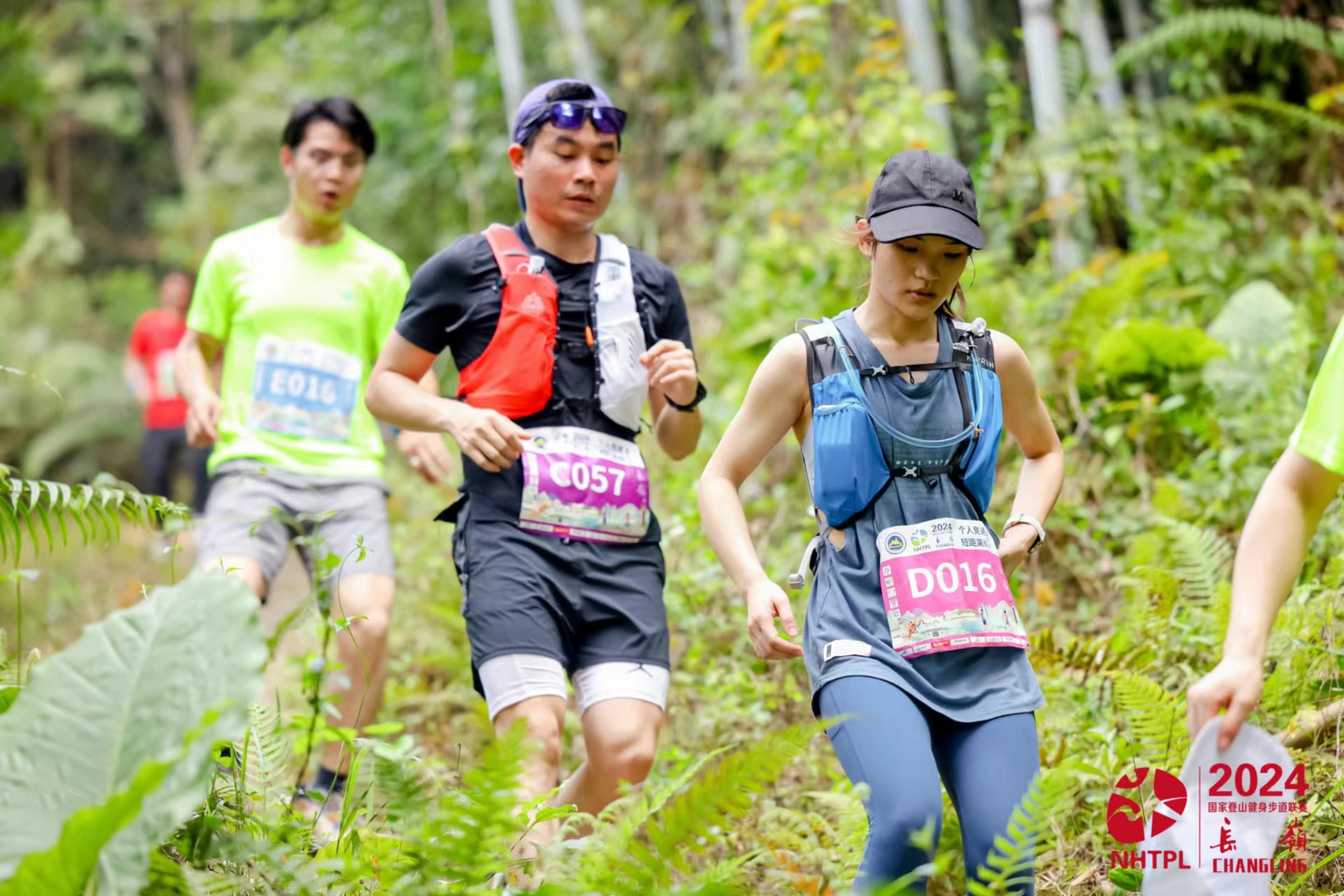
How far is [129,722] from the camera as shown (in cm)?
215

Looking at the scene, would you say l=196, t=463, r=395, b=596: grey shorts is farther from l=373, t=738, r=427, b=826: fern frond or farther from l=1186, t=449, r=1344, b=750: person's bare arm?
l=1186, t=449, r=1344, b=750: person's bare arm

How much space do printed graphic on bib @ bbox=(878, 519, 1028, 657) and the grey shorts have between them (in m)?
2.24

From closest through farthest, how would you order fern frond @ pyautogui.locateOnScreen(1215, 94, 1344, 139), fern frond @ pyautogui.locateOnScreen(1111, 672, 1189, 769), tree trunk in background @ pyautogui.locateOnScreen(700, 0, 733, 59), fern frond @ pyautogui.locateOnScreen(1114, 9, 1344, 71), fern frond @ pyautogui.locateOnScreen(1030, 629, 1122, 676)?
fern frond @ pyautogui.locateOnScreen(1111, 672, 1189, 769) < fern frond @ pyautogui.locateOnScreen(1030, 629, 1122, 676) < fern frond @ pyautogui.locateOnScreen(1215, 94, 1344, 139) < fern frond @ pyautogui.locateOnScreen(1114, 9, 1344, 71) < tree trunk in background @ pyautogui.locateOnScreen(700, 0, 733, 59)

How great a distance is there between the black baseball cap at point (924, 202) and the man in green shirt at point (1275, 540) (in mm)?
842

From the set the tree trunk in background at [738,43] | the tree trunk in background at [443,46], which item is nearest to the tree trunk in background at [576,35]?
the tree trunk in background at [738,43]

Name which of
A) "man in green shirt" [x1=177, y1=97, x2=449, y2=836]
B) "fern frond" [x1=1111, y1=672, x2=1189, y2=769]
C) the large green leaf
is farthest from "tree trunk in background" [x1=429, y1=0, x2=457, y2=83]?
the large green leaf

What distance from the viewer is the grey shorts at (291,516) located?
4512 mm

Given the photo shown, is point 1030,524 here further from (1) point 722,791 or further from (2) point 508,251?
(2) point 508,251

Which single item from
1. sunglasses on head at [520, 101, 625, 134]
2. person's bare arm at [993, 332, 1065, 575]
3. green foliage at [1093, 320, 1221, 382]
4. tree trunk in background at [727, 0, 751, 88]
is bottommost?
person's bare arm at [993, 332, 1065, 575]

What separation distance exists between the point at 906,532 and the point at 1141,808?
87cm

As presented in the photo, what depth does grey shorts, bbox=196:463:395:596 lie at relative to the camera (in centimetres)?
451

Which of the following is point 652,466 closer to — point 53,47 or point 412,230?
point 412,230

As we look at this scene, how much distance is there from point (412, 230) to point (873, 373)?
541 inches

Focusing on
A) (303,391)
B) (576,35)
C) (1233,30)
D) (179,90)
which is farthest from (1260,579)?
(179,90)
